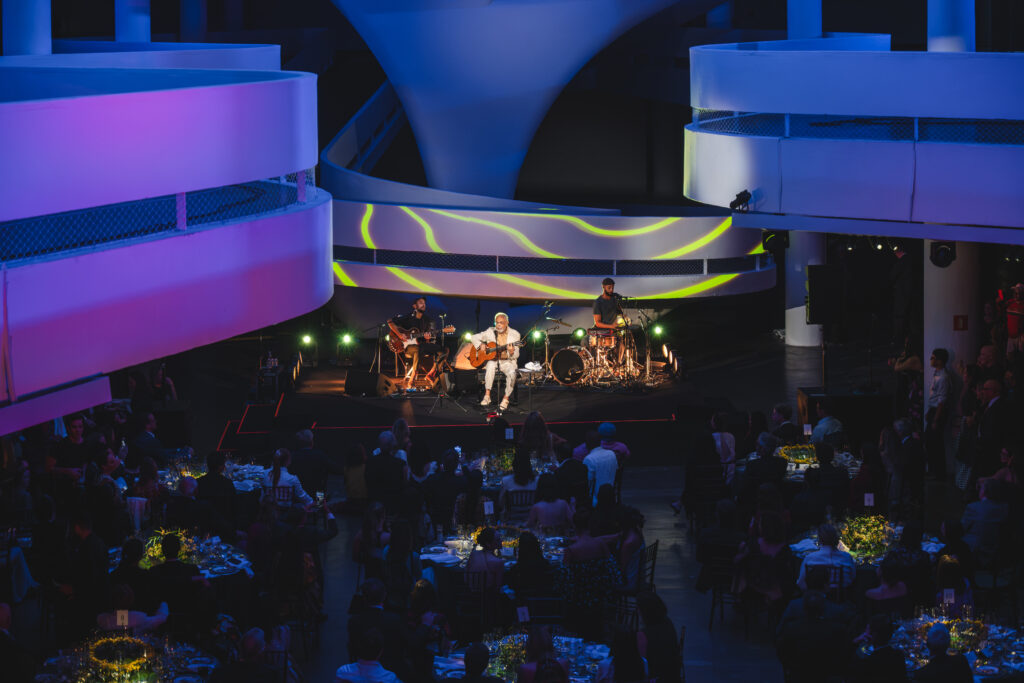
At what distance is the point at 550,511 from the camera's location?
10.7 metres

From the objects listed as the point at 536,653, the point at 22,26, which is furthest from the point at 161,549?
the point at 22,26

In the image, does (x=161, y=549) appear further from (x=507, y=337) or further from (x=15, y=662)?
(x=507, y=337)

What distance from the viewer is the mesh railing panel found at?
858 cm

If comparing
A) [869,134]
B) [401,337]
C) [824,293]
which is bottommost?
[401,337]

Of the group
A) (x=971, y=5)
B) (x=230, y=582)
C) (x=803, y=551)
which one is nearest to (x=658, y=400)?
(x=971, y=5)

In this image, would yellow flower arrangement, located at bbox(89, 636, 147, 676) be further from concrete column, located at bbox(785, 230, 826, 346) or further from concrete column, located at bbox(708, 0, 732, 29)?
concrete column, located at bbox(708, 0, 732, 29)

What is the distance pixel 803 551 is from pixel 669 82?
52.5 feet

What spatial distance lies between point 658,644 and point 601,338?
31.9 feet

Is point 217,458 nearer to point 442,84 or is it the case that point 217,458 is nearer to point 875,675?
point 875,675

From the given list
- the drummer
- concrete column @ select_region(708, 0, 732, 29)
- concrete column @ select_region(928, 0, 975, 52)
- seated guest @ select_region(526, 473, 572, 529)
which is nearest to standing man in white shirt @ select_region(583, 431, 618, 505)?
seated guest @ select_region(526, 473, 572, 529)

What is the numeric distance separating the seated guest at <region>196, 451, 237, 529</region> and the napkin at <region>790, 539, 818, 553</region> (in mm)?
4246

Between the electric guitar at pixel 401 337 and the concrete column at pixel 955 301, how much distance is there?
19.6 feet

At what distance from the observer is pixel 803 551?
10.3 meters

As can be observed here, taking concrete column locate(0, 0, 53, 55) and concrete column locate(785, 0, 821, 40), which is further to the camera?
concrete column locate(785, 0, 821, 40)
